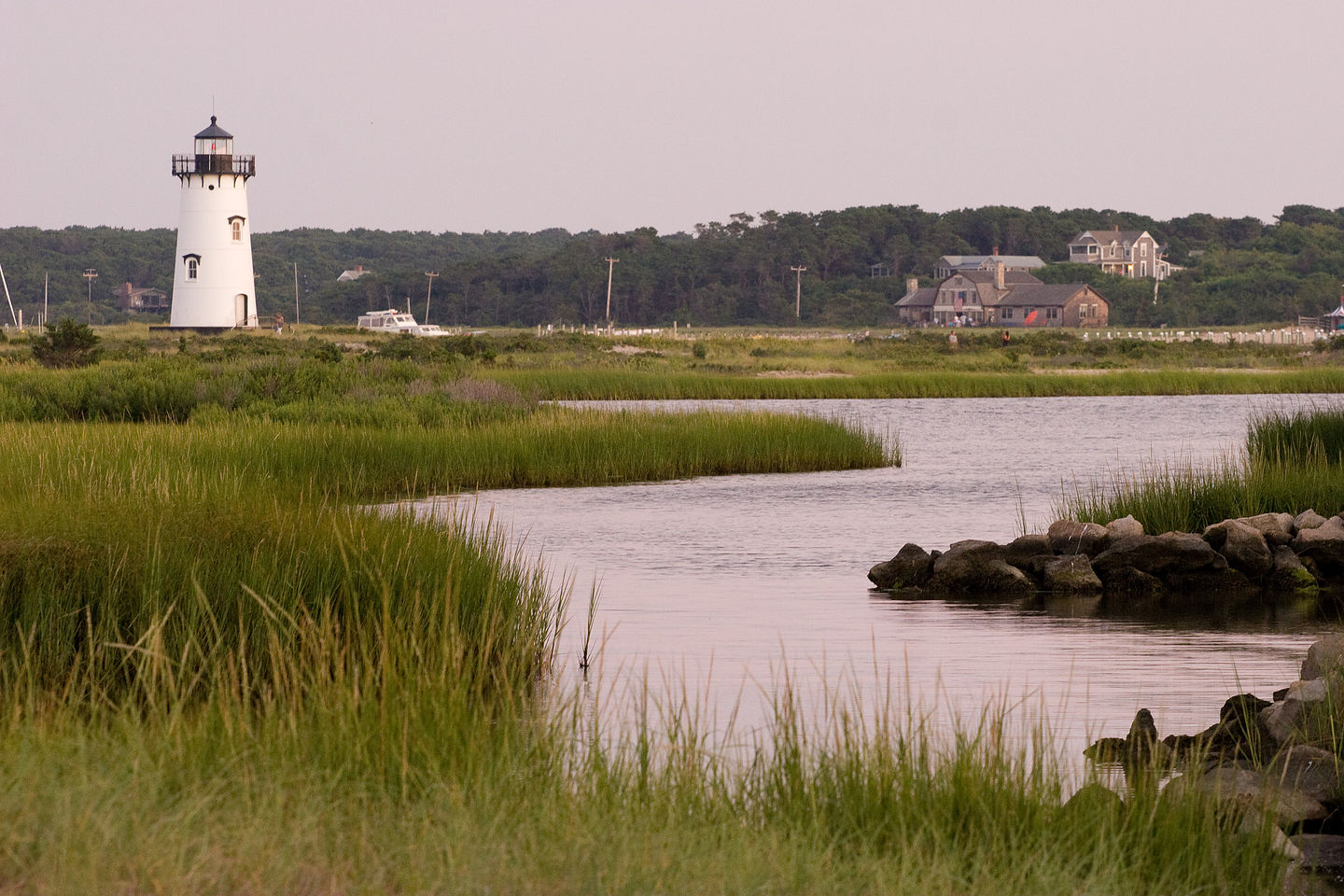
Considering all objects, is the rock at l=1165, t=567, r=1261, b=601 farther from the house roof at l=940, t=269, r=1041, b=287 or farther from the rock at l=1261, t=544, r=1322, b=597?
the house roof at l=940, t=269, r=1041, b=287

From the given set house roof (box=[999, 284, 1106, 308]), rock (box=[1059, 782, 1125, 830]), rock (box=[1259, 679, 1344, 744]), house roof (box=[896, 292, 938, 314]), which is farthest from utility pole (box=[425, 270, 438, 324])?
rock (box=[1059, 782, 1125, 830])

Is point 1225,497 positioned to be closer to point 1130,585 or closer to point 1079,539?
point 1079,539

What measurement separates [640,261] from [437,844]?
444ft

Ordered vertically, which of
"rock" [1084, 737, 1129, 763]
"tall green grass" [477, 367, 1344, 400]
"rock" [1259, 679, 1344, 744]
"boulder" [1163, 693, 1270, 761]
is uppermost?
"tall green grass" [477, 367, 1344, 400]

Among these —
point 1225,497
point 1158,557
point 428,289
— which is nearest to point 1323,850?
point 1158,557

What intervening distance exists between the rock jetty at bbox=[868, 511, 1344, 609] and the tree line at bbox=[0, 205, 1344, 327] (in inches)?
4429

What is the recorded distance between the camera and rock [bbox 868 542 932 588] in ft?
56.6

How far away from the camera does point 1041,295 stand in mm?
132125

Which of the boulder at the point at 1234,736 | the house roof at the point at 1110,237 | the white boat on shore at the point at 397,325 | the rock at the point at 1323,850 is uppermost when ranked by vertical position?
the house roof at the point at 1110,237

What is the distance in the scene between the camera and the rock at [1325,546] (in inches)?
664

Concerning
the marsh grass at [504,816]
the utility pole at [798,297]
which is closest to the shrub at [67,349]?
the marsh grass at [504,816]

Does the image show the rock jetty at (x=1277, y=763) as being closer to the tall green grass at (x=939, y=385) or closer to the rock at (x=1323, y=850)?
the rock at (x=1323, y=850)

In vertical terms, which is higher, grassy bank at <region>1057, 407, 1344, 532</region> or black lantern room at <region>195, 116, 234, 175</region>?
black lantern room at <region>195, 116, 234, 175</region>

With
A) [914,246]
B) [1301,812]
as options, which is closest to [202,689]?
[1301,812]
